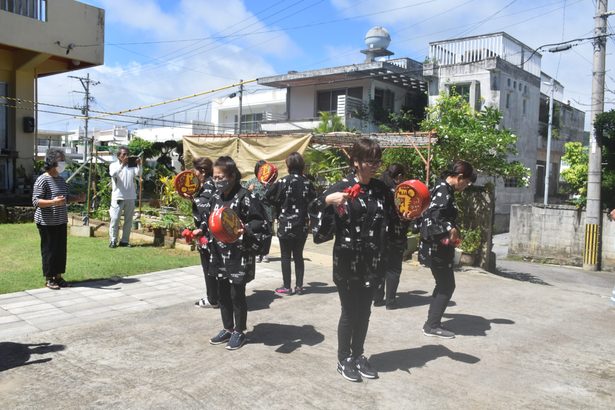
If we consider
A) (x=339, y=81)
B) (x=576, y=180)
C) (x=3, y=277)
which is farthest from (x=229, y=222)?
(x=339, y=81)

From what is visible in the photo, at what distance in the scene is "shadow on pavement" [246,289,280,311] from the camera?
608cm

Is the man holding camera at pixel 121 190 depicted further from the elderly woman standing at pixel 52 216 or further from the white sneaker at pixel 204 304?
the white sneaker at pixel 204 304

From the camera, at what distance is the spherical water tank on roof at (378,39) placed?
23.5 meters

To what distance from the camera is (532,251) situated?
679 inches

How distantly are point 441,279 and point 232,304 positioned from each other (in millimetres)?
2070

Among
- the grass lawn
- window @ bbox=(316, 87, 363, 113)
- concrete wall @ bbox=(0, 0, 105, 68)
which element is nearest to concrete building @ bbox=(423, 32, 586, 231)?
window @ bbox=(316, 87, 363, 113)

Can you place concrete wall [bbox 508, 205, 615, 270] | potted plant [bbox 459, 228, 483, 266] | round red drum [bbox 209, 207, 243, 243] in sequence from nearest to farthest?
round red drum [bbox 209, 207, 243, 243] → potted plant [bbox 459, 228, 483, 266] → concrete wall [bbox 508, 205, 615, 270]

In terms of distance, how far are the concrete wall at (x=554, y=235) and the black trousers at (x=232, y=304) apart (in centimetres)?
1447

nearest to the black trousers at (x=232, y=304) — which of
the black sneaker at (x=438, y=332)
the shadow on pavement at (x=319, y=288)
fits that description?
the black sneaker at (x=438, y=332)

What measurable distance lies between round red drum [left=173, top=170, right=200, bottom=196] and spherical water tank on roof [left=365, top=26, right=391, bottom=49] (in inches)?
725

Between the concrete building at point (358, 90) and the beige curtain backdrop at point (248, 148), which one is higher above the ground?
the concrete building at point (358, 90)

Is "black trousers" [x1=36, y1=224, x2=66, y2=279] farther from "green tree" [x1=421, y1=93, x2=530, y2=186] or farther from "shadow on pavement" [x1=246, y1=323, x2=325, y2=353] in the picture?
"green tree" [x1=421, y1=93, x2=530, y2=186]

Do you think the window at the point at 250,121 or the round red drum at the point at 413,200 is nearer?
the round red drum at the point at 413,200

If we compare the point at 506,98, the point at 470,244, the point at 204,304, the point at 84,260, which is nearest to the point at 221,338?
the point at 204,304
